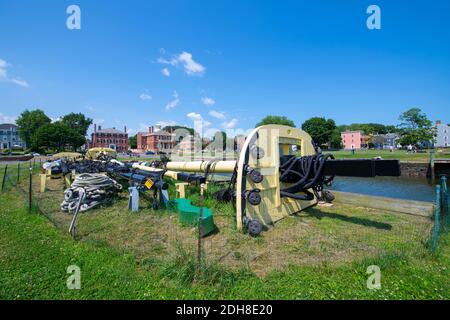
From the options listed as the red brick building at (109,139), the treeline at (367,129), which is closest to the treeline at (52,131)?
the red brick building at (109,139)

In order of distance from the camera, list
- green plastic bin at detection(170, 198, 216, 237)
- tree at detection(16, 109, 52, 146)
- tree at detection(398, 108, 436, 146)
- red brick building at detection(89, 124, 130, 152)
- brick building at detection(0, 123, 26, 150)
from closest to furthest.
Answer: green plastic bin at detection(170, 198, 216, 237) → tree at detection(398, 108, 436, 146) → tree at detection(16, 109, 52, 146) → red brick building at detection(89, 124, 130, 152) → brick building at detection(0, 123, 26, 150)

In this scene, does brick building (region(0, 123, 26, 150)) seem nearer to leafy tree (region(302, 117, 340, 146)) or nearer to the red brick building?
the red brick building

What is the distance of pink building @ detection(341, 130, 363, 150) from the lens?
333 feet

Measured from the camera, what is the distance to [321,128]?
277ft

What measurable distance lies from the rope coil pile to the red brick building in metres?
101

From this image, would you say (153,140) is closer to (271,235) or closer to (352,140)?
(352,140)

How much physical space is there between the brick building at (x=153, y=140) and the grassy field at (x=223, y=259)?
93520mm

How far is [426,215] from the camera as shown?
18.4 ft

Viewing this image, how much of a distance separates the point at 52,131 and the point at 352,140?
387ft

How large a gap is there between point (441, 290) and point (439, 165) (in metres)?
30.3

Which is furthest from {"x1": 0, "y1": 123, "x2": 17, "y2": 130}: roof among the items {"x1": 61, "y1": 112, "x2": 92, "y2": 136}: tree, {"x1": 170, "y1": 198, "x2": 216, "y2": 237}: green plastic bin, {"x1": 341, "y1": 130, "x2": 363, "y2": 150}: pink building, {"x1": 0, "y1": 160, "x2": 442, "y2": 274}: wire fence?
{"x1": 341, "y1": 130, "x2": 363, "y2": 150}: pink building

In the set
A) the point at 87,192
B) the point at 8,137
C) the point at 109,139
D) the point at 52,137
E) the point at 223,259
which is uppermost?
the point at 8,137

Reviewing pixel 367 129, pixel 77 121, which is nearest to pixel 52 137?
pixel 77 121

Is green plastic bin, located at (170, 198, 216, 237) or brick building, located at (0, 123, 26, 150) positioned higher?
brick building, located at (0, 123, 26, 150)
